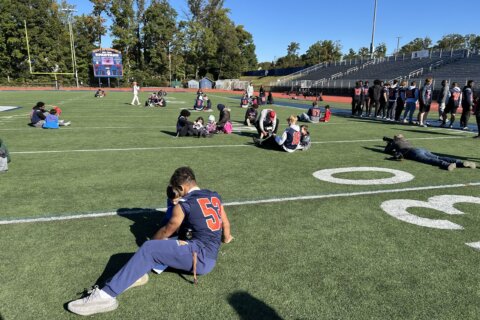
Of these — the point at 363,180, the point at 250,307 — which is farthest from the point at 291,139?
the point at 250,307

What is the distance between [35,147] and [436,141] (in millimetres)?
12843

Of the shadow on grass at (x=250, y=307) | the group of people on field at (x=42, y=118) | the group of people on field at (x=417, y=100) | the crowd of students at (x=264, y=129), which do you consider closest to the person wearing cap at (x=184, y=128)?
the crowd of students at (x=264, y=129)

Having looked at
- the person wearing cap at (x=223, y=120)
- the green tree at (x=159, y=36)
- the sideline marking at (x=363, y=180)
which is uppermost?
the green tree at (x=159, y=36)

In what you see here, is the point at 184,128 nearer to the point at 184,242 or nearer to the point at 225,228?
the point at 225,228

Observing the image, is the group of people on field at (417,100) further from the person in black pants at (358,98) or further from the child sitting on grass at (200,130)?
the child sitting on grass at (200,130)

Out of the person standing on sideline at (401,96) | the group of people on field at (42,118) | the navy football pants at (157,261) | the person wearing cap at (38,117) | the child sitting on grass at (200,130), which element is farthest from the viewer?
the person standing on sideline at (401,96)

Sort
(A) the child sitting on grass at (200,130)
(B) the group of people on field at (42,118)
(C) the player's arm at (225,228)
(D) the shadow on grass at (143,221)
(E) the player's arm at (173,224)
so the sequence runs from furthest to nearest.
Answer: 1. (B) the group of people on field at (42,118)
2. (A) the child sitting on grass at (200,130)
3. (D) the shadow on grass at (143,221)
4. (C) the player's arm at (225,228)
5. (E) the player's arm at (173,224)

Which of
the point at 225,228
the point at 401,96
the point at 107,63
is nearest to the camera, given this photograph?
the point at 225,228

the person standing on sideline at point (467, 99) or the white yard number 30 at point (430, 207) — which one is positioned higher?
the person standing on sideline at point (467, 99)

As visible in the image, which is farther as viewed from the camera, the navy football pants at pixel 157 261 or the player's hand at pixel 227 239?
the player's hand at pixel 227 239

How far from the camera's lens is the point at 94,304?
298cm

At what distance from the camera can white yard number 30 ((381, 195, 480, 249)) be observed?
485 cm

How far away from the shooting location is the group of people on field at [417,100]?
1514 cm

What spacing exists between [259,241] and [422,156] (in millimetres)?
6022
